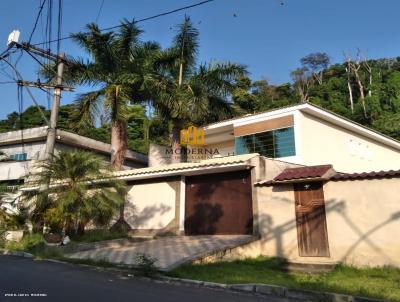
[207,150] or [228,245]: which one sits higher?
[207,150]

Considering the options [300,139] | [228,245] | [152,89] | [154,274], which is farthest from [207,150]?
[154,274]

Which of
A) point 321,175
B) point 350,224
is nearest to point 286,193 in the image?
point 321,175

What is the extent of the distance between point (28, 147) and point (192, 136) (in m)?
10.8

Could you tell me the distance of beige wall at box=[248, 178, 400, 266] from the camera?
10.6 metres

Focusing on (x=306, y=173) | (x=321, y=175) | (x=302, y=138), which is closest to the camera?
(x=321, y=175)

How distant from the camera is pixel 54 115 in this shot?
17.1 m

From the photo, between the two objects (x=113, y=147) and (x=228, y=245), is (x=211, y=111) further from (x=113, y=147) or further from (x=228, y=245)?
(x=228, y=245)

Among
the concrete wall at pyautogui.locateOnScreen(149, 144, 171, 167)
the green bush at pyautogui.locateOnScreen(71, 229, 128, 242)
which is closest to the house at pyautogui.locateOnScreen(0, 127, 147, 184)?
the concrete wall at pyautogui.locateOnScreen(149, 144, 171, 167)

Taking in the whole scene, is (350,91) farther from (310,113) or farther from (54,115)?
(54,115)

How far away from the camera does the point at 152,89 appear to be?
760 inches

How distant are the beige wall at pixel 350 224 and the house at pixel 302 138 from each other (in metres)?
4.64

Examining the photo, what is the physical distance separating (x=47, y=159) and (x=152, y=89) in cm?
634

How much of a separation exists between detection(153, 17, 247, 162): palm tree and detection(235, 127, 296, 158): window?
257 cm

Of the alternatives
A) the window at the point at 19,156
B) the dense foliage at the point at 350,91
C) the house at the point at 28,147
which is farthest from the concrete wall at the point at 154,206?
the dense foliage at the point at 350,91
